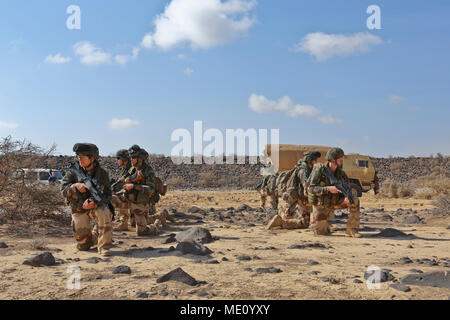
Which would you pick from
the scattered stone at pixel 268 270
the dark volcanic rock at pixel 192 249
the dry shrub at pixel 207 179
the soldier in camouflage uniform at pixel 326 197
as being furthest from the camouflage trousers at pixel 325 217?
the dry shrub at pixel 207 179

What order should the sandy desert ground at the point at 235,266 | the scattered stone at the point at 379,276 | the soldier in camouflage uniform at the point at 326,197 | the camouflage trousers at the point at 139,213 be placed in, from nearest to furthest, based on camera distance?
the sandy desert ground at the point at 235,266
the scattered stone at the point at 379,276
the soldier in camouflage uniform at the point at 326,197
the camouflage trousers at the point at 139,213

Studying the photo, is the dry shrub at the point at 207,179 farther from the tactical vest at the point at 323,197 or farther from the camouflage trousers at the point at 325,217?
the tactical vest at the point at 323,197

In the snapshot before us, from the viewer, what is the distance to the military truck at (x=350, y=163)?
1903cm

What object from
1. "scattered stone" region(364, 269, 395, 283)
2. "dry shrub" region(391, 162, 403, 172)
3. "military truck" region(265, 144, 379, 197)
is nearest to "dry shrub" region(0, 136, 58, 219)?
"scattered stone" region(364, 269, 395, 283)

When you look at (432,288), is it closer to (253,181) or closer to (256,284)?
(256,284)

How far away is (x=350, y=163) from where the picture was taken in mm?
19344

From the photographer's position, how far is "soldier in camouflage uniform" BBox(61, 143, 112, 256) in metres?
6.74

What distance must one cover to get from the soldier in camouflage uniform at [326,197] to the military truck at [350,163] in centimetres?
1023

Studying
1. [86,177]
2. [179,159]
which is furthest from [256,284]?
[179,159]

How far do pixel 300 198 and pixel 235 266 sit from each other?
474 centimetres

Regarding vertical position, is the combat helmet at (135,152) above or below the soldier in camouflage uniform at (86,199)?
above

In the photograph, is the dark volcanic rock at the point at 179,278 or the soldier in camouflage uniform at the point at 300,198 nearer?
the dark volcanic rock at the point at 179,278

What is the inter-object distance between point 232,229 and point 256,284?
5511 millimetres

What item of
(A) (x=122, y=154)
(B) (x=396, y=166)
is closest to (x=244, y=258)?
(A) (x=122, y=154)
